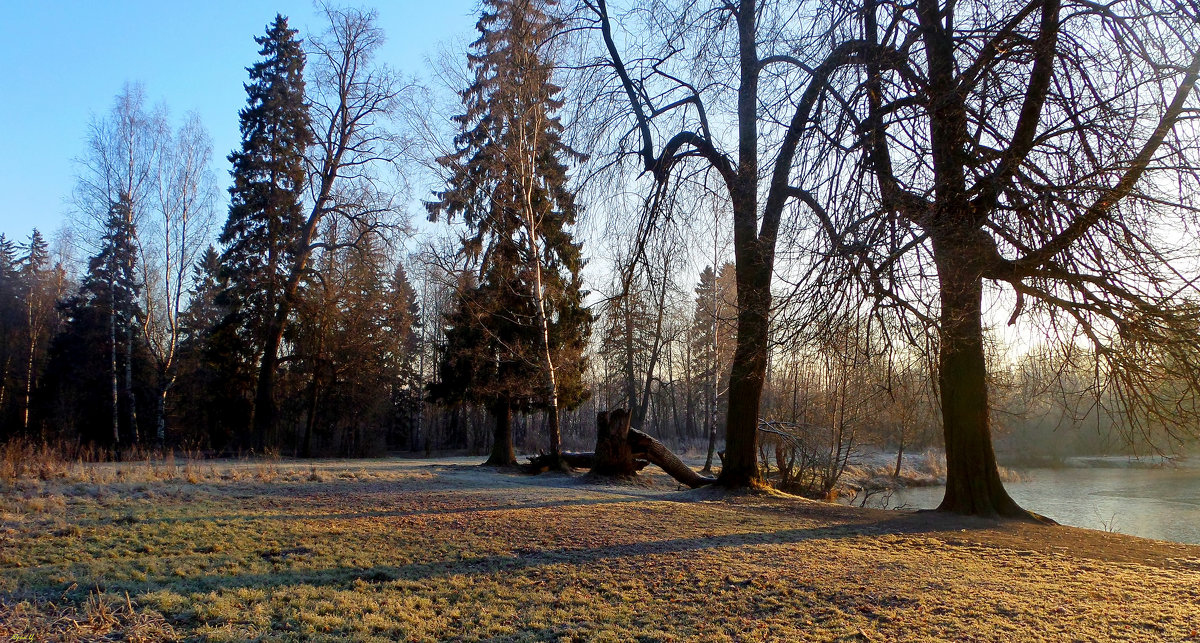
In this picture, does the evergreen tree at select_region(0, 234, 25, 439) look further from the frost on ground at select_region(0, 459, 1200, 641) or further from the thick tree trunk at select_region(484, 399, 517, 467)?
the frost on ground at select_region(0, 459, 1200, 641)

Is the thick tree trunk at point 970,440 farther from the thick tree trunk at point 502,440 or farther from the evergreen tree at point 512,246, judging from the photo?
the thick tree trunk at point 502,440

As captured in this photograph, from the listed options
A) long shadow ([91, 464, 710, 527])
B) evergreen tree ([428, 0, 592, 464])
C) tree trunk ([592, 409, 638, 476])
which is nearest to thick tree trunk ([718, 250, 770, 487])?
long shadow ([91, 464, 710, 527])

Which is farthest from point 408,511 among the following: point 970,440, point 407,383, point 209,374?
point 407,383

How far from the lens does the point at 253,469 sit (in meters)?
12.8

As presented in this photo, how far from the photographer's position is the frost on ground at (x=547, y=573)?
422cm

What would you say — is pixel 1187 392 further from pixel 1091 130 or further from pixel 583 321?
pixel 583 321

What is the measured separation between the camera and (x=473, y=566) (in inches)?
229

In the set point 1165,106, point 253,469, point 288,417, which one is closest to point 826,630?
point 1165,106

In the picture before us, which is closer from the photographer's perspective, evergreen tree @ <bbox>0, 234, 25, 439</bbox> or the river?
the river

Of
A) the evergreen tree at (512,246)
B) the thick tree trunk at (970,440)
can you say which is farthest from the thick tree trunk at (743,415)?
the evergreen tree at (512,246)

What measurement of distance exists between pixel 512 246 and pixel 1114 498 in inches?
683

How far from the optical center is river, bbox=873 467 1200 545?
1330cm

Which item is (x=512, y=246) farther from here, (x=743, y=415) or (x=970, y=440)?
(x=970, y=440)

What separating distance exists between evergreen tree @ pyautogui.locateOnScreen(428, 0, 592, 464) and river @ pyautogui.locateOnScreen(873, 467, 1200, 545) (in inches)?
394
